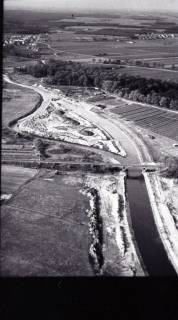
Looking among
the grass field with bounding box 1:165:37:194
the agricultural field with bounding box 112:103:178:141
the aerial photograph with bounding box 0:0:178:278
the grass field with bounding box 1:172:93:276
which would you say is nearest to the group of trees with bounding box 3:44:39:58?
the aerial photograph with bounding box 0:0:178:278

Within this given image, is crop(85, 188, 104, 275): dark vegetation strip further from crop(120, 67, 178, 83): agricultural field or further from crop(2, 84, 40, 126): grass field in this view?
crop(120, 67, 178, 83): agricultural field

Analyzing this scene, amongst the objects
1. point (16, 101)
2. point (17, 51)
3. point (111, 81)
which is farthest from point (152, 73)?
point (17, 51)

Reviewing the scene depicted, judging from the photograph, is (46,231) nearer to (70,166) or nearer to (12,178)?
(12,178)

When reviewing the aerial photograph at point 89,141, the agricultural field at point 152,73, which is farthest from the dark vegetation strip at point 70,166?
the agricultural field at point 152,73

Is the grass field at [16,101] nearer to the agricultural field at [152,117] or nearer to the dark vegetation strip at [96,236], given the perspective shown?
the agricultural field at [152,117]

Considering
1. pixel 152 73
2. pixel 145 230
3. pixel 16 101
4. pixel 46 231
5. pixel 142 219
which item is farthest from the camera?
pixel 152 73
